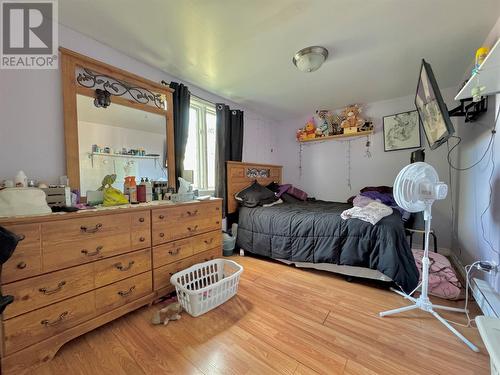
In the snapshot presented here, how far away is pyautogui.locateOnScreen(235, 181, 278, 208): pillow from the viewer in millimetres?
3008

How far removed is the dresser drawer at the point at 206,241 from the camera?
1978mm

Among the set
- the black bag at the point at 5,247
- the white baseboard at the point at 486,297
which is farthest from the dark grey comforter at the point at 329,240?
the black bag at the point at 5,247

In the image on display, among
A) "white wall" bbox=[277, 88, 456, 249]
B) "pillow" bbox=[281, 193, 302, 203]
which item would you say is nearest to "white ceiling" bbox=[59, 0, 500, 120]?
"white wall" bbox=[277, 88, 456, 249]

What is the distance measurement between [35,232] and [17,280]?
0.82 feet

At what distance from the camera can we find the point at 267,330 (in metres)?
1.42

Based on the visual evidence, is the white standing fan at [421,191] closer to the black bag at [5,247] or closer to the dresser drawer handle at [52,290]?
the black bag at [5,247]

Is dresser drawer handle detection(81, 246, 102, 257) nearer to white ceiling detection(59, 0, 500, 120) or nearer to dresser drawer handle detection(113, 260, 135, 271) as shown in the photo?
dresser drawer handle detection(113, 260, 135, 271)

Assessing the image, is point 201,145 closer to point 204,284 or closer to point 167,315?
point 204,284

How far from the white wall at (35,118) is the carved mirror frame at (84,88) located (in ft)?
0.17

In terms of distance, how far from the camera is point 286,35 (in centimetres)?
176

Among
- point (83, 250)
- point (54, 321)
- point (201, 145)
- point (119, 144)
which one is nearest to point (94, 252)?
point (83, 250)

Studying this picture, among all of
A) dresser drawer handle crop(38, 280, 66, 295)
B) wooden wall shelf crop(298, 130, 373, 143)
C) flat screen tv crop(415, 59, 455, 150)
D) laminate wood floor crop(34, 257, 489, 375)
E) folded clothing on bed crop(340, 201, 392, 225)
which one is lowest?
laminate wood floor crop(34, 257, 489, 375)

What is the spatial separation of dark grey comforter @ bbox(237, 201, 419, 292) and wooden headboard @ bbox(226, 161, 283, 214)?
1.08ft

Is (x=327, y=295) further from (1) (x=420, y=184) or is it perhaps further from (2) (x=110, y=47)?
(2) (x=110, y=47)
